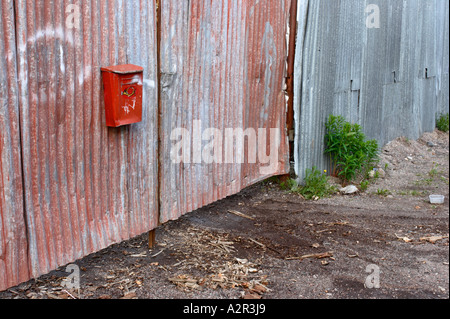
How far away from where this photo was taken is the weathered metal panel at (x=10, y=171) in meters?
3.00

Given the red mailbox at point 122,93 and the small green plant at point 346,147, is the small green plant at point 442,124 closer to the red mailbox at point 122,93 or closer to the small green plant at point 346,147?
the small green plant at point 346,147

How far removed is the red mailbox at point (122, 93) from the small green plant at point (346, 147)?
3807 mm

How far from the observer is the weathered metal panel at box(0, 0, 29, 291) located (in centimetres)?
300

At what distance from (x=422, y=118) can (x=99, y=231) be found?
978cm

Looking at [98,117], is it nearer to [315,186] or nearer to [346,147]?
[315,186]

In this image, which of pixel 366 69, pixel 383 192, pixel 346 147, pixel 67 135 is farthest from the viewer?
pixel 366 69

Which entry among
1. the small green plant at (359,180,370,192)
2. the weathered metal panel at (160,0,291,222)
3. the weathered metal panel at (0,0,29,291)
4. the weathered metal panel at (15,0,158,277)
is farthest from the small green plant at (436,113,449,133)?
the weathered metal panel at (0,0,29,291)

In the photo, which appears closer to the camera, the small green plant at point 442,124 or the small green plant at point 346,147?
the small green plant at point 346,147

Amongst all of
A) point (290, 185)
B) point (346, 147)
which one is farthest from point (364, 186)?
point (290, 185)

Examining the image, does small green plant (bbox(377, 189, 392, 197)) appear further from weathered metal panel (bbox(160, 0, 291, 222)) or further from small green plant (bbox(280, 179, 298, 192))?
weathered metal panel (bbox(160, 0, 291, 222))

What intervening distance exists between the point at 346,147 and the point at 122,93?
422 cm

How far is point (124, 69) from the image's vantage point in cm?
379

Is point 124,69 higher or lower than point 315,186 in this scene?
higher

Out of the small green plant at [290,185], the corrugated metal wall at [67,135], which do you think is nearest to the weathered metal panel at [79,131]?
the corrugated metal wall at [67,135]
